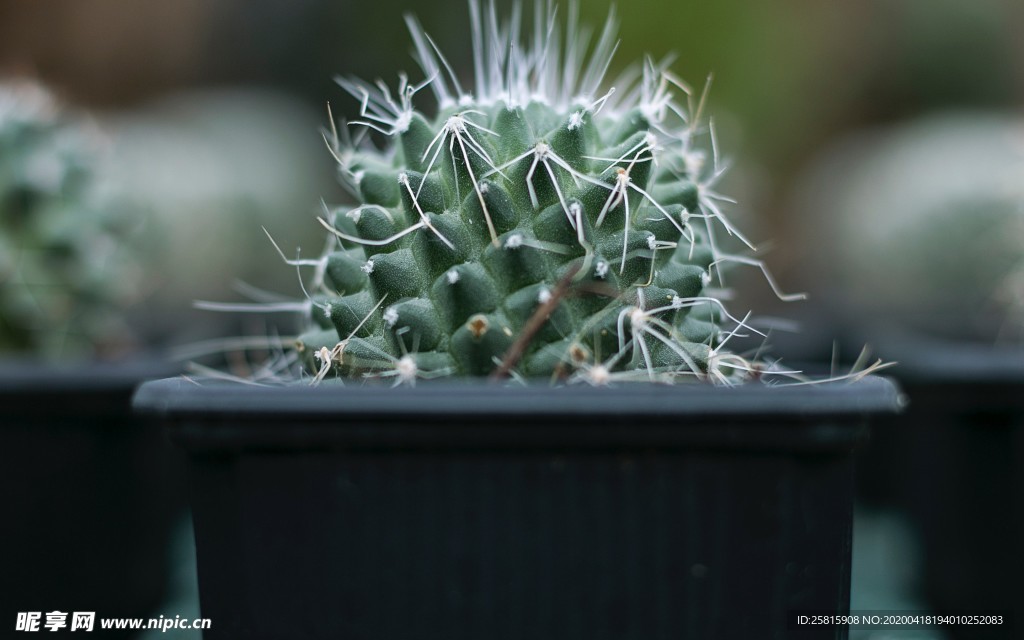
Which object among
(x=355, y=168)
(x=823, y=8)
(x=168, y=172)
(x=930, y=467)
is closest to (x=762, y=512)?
(x=355, y=168)

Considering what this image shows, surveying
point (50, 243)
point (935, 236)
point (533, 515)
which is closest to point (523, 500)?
point (533, 515)

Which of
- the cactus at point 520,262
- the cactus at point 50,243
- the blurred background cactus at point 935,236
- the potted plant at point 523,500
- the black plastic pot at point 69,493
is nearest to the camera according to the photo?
the potted plant at point 523,500

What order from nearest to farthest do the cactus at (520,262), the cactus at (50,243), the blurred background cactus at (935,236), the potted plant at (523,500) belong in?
1. the potted plant at (523,500)
2. the cactus at (520,262)
3. the cactus at (50,243)
4. the blurred background cactus at (935,236)

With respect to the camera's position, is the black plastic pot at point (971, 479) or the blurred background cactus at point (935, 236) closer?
the black plastic pot at point (971, 479)

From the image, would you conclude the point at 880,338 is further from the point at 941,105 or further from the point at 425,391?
the point at 941,105

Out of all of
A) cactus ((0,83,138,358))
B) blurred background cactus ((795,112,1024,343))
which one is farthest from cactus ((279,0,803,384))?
blurred background cactus ((795,112,1024,343))

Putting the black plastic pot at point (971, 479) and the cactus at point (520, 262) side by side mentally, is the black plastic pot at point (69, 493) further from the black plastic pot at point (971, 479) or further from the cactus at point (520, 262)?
the black plastic pot at point (971, 479)

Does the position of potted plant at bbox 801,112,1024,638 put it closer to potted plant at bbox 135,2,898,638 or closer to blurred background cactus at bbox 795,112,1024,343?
blurred background cactus at bbox 795,112,1024,343

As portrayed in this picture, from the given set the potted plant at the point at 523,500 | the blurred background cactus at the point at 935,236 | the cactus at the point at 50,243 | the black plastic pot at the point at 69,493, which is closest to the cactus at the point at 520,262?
the potted plant at the point at 523,500
